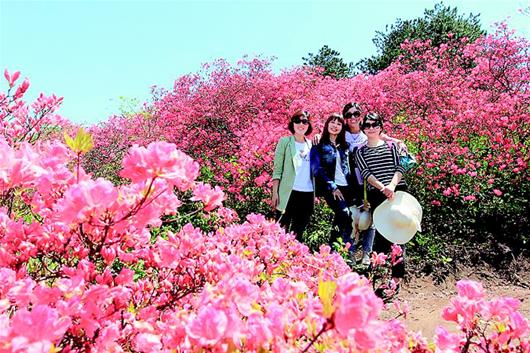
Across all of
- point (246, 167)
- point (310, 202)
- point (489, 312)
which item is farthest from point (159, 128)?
point (489, 312)

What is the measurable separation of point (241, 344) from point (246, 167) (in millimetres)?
5204

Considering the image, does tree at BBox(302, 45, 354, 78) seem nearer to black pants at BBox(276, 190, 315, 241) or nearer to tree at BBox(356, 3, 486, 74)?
tree at BBox(356, 3, 486, 74)

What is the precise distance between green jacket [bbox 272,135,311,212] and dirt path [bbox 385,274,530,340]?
1.37 metres

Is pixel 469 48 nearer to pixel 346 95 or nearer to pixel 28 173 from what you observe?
pixel 346 95

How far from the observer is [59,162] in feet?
4.54

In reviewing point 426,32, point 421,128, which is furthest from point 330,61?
point 421,128

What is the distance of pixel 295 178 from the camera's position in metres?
3.97

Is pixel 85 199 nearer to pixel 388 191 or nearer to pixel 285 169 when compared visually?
pixel 388 191

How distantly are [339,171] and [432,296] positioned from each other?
67.7 inches

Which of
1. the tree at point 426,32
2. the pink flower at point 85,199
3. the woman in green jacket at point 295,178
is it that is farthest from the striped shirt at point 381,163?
the tree at point 426,32

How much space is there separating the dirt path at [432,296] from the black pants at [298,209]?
109 cm

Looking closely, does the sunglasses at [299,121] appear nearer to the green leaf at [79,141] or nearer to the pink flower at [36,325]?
the green leaf at [79,141]

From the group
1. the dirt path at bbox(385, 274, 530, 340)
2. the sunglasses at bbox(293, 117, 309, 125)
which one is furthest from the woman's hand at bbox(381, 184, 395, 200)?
the dirt path at bbox(385, 274, 530, 340)

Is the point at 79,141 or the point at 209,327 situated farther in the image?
the point at 79,141
